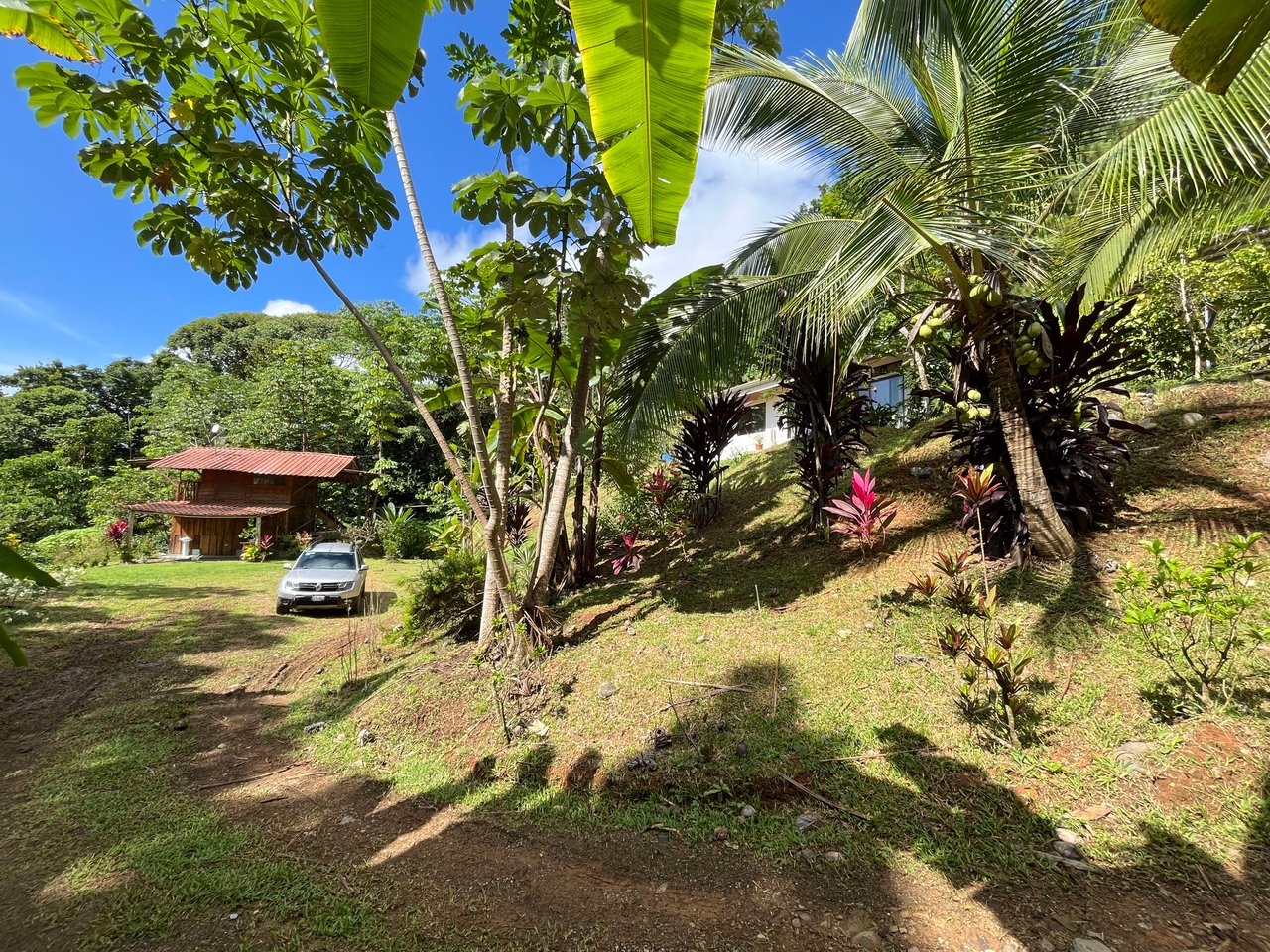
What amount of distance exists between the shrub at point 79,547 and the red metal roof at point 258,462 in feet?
8.83

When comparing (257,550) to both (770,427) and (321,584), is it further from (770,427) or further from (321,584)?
(770,427)

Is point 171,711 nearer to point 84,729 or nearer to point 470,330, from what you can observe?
point 84,729

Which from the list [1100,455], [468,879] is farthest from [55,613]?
[1100,455]

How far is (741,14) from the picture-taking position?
4895mm

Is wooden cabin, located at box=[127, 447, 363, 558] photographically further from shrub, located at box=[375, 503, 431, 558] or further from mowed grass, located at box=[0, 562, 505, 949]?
mowed grass, located at box=[0, 562, 505, 949]

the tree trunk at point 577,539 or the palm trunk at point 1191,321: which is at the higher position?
the palm trunk at point 1191,321

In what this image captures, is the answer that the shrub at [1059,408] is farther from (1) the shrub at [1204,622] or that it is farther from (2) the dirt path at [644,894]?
(2) the dirt path at [644,894]

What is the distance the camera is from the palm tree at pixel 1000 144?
3377 millimetres

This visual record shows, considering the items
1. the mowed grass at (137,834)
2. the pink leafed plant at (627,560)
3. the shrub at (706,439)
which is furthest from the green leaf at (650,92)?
the shrub at (706,439)

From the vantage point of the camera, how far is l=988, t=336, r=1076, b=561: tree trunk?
4227 millimetres

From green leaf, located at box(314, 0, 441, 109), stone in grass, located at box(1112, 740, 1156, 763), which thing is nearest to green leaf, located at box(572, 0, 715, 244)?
green leaf, located at box(314, 0, 441, 109)

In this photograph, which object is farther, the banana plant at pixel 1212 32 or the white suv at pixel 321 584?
the white suv at pixel 321 584

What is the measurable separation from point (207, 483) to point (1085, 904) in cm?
2294

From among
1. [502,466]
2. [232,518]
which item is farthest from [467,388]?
[232,518]
